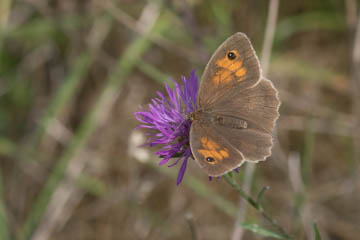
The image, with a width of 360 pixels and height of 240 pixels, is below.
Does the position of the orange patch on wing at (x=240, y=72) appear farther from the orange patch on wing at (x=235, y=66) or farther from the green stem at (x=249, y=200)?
the green stem at (x=249, y=200)

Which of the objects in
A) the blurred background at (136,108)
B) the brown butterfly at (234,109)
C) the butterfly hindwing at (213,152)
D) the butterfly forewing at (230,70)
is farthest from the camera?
the blurred background at (136,108)

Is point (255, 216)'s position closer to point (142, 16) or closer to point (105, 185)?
point (105, 185)

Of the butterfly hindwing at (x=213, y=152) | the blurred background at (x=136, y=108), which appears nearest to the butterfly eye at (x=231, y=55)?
the butterfly hindwing at (x=213, y=152)

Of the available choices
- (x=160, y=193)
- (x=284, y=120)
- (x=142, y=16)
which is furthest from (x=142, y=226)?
(x=142, y=16)

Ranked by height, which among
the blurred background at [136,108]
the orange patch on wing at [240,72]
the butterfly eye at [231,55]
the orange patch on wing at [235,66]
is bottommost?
the blurred background at [136,108]

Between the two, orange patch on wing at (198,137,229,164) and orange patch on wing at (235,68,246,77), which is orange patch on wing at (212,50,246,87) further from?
orange patch on wing at (198,137,229,164)

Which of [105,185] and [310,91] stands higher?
[105,185]
